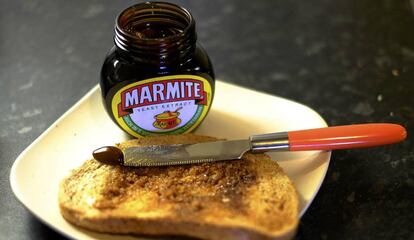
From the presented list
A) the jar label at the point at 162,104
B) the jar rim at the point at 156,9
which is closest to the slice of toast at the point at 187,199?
the jar label at the point at 162,104

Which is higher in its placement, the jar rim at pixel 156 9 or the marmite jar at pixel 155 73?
the jar rim at pixel 156 9

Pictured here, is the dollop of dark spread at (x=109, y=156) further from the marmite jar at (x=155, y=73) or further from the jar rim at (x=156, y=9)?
the jar rim at (x=156, y=9)

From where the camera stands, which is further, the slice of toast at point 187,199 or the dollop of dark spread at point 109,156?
the dollop of dark spread at point 109,156

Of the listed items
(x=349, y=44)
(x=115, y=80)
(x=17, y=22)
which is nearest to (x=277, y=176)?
(x=115, y=80)

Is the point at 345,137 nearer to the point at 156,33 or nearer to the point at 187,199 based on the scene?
the point at 187,199

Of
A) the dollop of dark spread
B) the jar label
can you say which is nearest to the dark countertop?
the dollop of dark spread

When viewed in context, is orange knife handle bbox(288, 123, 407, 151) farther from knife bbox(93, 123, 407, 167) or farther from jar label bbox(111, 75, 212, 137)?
jar label bbox(111, 75, 212, 137)
